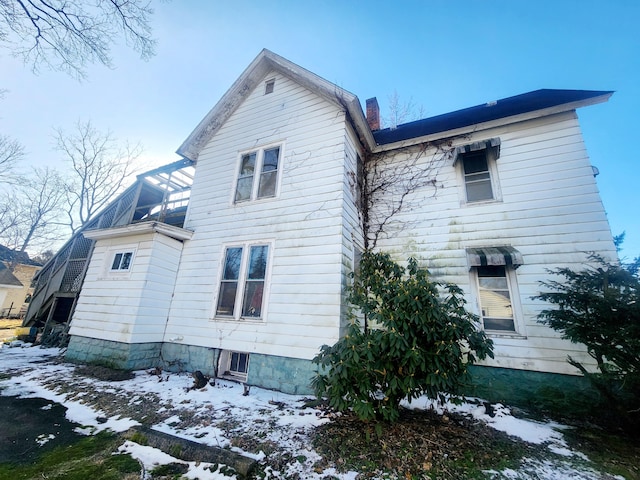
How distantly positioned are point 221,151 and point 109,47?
3.48m

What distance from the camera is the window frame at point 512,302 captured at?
5414 mm

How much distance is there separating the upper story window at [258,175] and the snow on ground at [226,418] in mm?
4960

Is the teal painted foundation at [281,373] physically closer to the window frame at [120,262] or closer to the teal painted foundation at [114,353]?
the teal painted foundation at [114,353]

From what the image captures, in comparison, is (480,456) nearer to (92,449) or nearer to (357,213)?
(92,449)

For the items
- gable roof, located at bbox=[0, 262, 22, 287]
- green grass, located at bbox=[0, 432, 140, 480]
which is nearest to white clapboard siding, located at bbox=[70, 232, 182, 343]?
green grass, located at bbox=[0, 432, 140, 480]

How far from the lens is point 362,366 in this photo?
359 cm

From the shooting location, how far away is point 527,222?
19.0ft

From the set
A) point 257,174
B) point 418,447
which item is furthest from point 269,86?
point 418,447

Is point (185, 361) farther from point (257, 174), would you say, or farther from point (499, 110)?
point (499, 110)

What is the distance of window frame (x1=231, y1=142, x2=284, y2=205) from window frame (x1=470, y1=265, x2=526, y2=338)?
219 inches

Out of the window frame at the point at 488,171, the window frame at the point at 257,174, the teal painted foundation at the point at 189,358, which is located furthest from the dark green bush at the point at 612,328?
the teal painted foundation at the point at 189,358

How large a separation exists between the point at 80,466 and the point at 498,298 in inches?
298

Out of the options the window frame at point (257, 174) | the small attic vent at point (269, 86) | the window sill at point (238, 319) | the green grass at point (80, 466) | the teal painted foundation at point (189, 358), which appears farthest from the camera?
the small attic vent at point (269, 86)

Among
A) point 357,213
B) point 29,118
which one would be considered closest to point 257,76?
point 357,213
